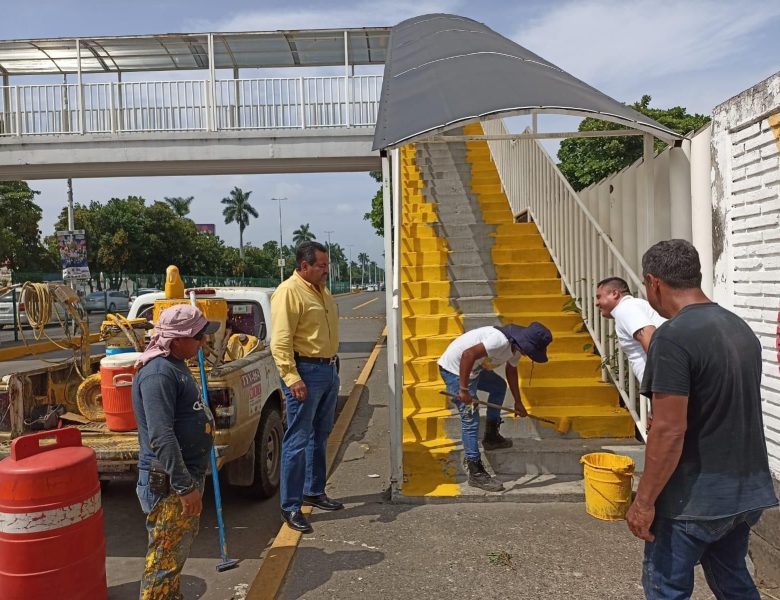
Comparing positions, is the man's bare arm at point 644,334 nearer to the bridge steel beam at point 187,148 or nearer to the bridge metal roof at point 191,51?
the bridge steel beam at point 187,148

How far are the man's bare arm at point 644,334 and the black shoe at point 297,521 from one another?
2.39m

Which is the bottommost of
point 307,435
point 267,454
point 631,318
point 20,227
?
point 267,454

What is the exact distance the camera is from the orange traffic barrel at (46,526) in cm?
309

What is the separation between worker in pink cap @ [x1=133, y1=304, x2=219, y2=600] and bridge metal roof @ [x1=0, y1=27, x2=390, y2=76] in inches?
474

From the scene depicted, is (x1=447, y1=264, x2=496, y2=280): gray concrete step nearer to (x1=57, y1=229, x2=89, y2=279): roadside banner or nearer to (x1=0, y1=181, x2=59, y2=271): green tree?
(x1=57, y1=229, x2=89, y2=279): roadside banner

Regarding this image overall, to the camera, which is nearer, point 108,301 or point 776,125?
point 776,125

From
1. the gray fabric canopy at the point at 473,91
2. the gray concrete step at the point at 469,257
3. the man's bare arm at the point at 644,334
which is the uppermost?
the gray fabric canopy at the point at 473,91

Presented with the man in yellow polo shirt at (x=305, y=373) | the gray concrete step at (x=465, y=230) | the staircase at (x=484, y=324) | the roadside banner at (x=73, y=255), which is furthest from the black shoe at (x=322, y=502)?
the roadside banner at (x=73, y=255)

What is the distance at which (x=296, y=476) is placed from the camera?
14.2 feet

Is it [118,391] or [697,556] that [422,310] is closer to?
[118,391]

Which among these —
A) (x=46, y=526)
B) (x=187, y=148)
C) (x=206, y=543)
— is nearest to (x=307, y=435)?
(x=206, y=543)

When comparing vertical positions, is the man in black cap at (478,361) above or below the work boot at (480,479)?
above

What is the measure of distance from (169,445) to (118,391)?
1.78 metres

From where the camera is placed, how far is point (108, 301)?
29.5 metres
